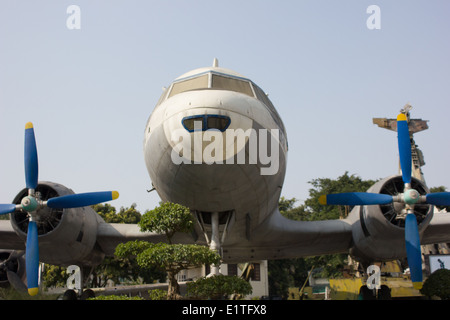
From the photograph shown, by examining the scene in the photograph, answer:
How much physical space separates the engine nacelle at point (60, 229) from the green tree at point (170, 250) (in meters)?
4.54

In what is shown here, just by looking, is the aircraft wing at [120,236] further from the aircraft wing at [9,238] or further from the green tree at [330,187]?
the green tree at [330,187]

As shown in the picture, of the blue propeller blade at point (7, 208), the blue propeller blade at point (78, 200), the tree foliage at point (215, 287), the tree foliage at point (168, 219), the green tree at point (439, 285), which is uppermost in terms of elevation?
the blue propeller blade at point (78, 200)

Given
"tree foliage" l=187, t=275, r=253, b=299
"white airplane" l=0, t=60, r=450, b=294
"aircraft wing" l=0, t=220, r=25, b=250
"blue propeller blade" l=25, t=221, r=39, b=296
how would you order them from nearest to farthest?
"tree foliage" l=187, t=275, r=253, b=299 → "white airplane" l=0, t=60, r=450, b=294 → "blue propeller blade" l=25, t=221, r=39, b=296 → "aircraft wing" l=0, t=220, r=25, b=250

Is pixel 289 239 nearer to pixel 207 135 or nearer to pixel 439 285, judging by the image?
pixel 439 285

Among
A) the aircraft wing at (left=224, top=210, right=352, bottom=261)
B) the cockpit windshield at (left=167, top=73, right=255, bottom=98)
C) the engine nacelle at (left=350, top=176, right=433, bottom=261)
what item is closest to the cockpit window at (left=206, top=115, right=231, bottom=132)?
the cockpit windshield at (left=167, top=73, right=255, bottom=98)

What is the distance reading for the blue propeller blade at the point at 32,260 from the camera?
10922 millimetres

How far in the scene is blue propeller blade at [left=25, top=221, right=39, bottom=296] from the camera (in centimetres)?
1092

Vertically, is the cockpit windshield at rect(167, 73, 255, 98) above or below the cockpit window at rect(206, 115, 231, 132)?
above

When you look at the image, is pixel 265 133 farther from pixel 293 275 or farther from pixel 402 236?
pixel 293 275

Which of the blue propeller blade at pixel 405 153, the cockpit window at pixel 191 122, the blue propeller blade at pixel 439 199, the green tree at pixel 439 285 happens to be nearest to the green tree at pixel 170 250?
the cockpit window at pixel 191 122

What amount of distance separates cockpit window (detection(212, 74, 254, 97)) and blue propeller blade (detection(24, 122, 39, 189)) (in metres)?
5.71

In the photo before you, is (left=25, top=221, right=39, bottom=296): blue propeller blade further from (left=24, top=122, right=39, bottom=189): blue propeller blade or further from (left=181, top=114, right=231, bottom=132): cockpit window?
(left=181, top=114, right=231, bottom=132): cockpit window

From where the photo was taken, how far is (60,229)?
43.7 ft
